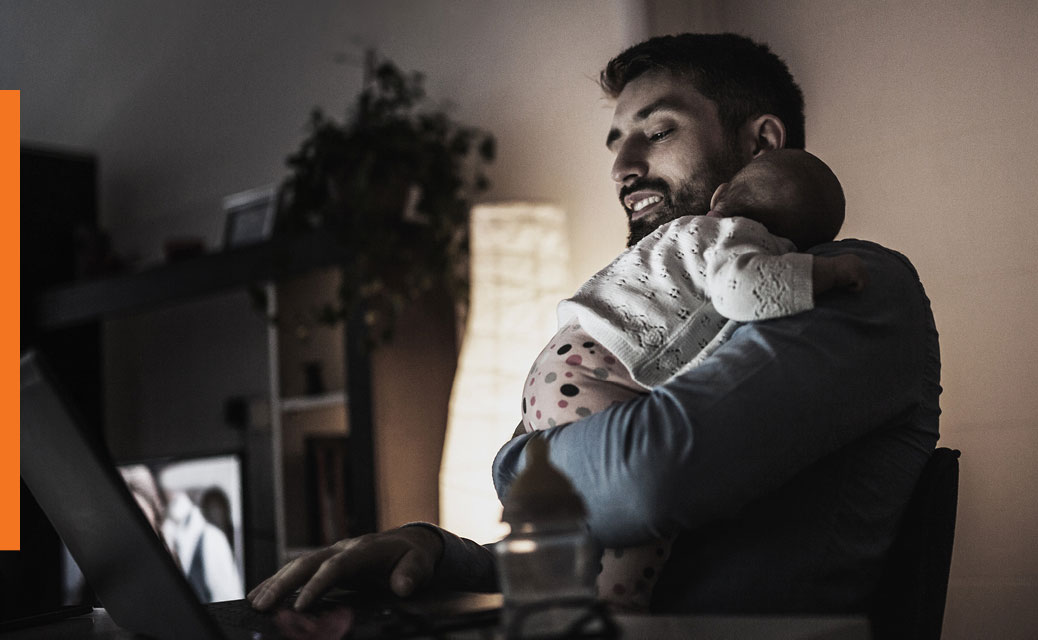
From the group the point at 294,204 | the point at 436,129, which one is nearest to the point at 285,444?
the point at 294,204

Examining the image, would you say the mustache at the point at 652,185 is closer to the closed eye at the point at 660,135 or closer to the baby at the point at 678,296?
the closed eye at the point at 660,135

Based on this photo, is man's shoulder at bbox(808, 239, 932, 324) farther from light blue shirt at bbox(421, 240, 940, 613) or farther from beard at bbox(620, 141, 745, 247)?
beard at bbox(620, 141, 745, 247)

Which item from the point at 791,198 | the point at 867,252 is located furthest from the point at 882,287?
the point at 791,198

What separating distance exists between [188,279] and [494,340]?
1499 mm

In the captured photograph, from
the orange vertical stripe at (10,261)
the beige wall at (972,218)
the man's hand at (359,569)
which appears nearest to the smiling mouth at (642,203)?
the man's hand at (359,569)

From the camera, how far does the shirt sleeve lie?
0.86 m

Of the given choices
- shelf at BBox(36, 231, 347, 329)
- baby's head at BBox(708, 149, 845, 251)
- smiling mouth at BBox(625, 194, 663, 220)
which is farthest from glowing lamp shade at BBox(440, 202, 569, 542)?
baby's head at BBox(708, 149, 845, 251)

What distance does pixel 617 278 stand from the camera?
1.19m

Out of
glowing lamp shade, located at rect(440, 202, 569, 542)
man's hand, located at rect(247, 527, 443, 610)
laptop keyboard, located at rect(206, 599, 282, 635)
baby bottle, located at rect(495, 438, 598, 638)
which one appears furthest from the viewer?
glowing lamp shade, located at rect(440, 202, 569, 542)

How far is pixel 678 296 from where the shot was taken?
1.12m

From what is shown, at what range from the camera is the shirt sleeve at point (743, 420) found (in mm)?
864

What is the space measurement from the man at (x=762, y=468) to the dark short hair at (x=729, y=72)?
0.50 meters

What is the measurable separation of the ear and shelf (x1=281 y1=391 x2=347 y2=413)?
1939mm

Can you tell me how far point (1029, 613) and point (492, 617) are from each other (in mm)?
1673
